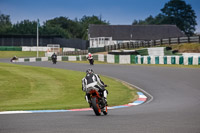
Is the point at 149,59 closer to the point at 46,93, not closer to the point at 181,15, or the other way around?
the point at 46,93

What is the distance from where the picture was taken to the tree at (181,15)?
12950cm

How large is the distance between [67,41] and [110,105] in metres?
70.9

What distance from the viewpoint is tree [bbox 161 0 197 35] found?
130 meters

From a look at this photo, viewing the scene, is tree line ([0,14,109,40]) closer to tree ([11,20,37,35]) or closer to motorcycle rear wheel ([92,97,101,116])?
tree ([11,20,37,35])

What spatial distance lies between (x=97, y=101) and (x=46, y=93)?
7266mm

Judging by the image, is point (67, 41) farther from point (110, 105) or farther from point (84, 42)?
point (110, 105)

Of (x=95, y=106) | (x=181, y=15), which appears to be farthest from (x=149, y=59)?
(x=181, y=15)

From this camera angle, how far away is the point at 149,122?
8.84 meters

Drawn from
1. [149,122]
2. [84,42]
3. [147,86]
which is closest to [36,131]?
[149,122]

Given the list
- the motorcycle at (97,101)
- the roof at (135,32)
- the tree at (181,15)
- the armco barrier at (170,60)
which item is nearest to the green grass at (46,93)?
the motorcycle at (97,101)

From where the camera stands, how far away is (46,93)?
60.5 feet

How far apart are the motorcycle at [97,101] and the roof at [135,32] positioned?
8307 cm

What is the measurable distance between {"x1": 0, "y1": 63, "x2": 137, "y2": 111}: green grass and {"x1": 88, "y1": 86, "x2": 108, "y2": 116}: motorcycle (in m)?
2.97

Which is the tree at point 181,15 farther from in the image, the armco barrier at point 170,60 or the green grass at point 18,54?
the armco barrier at point 170,60
